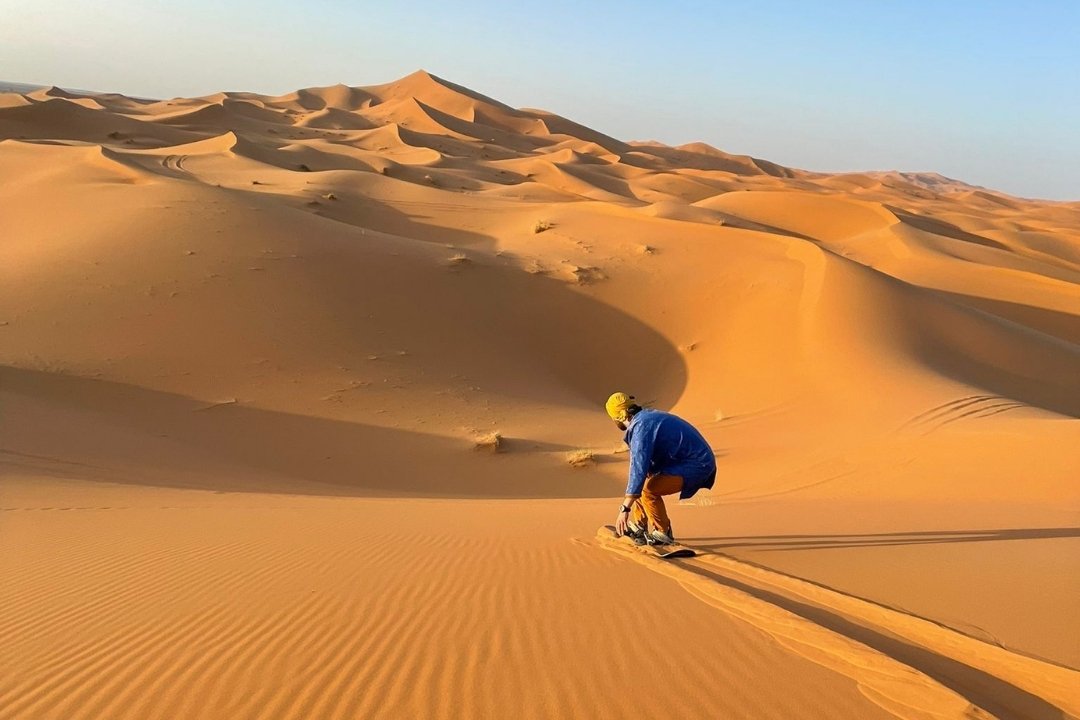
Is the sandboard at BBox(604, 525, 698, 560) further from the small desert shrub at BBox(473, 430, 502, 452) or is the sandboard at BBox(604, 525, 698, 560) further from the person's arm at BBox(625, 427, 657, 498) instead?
the small desert shrub at BBox(473, 430, 502, 452)

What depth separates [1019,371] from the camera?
14898mm

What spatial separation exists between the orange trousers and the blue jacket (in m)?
0.05

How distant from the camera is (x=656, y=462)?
535 cm

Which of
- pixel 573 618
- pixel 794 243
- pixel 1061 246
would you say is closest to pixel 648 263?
pixel 794 243

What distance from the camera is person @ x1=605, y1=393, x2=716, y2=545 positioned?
5.18 metres

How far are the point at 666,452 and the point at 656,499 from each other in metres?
0.38

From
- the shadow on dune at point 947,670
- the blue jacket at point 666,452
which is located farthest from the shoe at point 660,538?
the shadow on dune at point 947,670

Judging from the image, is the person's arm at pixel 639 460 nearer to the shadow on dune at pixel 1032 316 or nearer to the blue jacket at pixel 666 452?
the blue jacket at pixel 666 452

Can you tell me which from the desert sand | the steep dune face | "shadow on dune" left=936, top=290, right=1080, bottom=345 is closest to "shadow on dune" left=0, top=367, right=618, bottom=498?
the desert sand

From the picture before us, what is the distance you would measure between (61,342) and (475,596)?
10433 millimetres

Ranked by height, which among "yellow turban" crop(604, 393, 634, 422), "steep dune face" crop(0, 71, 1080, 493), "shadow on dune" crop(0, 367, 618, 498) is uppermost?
"yellow turban" crop(604, 393, 634, 422)

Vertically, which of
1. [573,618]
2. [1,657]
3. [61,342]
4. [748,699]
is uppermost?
[748,699]

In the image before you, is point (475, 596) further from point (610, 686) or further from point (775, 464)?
point (775, 464)

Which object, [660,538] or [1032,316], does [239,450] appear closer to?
[660,538]
